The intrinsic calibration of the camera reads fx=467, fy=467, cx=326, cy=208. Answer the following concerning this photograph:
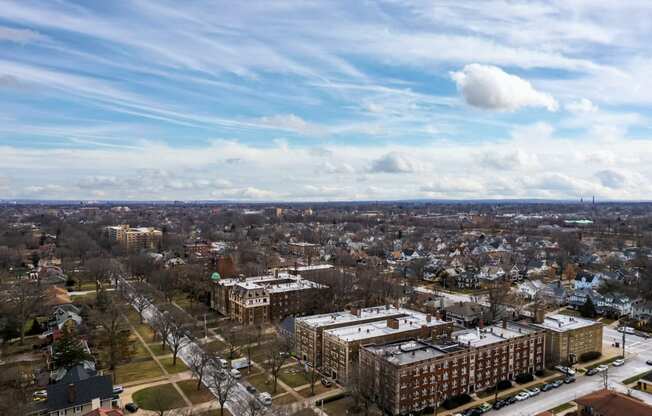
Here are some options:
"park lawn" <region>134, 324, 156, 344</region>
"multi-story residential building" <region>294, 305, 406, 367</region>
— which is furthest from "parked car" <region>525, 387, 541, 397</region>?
"park lawn" <region>134, 324, 156, 344</region>

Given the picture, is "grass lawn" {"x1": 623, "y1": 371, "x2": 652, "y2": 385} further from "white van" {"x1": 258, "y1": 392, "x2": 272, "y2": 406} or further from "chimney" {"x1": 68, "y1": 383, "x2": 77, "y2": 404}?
"chimney" {"x1": 68, "y1": 383, "x2": 77, "y2": 404}

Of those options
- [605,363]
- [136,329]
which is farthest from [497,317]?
[136,329]

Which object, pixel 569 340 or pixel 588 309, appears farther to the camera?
pixel 588 309

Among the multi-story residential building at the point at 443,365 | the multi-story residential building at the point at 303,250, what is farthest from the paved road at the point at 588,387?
the multi-story residential building at the point at 303,250

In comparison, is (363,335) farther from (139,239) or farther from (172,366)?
(139,239)

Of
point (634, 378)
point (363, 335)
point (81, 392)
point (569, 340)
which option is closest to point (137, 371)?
point (81, 392)

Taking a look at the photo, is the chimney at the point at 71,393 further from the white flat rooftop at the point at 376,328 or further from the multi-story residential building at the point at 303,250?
the multi-story residential building at the point at 303,250

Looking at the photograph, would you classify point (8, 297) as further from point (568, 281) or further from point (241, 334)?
point (568, 281)
